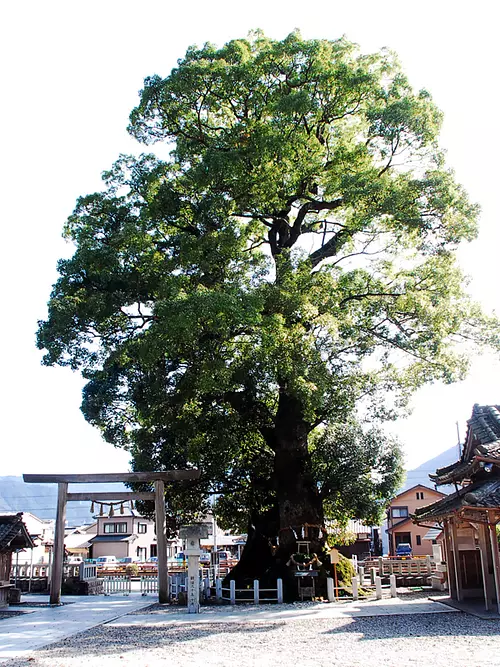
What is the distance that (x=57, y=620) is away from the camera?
48.8 ft

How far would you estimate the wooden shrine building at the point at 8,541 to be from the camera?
56.5 ft

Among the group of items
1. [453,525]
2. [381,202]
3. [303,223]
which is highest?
[303,223]

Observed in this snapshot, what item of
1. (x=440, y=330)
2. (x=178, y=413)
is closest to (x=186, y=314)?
(x=178, y=413)

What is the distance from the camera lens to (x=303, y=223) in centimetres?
2155

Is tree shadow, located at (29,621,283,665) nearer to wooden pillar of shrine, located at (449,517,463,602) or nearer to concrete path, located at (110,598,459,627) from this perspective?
concrete path, located at (110,598,459,627)

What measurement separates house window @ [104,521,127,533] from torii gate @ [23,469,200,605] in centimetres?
3128

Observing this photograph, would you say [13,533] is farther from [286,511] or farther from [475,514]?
[475,514]

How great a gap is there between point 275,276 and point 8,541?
10.6m

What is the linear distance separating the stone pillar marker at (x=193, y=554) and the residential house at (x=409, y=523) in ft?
87.6

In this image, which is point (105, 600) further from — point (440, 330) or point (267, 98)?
point (267, 98)

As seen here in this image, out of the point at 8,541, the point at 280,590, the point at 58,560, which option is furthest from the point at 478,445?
the point at 8,541

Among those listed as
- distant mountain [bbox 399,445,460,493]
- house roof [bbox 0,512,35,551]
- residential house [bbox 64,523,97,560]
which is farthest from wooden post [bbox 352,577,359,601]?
distant mountain [bbox 399,445,460,493]

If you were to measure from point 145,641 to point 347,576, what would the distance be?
9.10 metres

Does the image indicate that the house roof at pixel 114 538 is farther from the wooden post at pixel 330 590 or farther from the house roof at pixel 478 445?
the house roof at pixel 478 445
